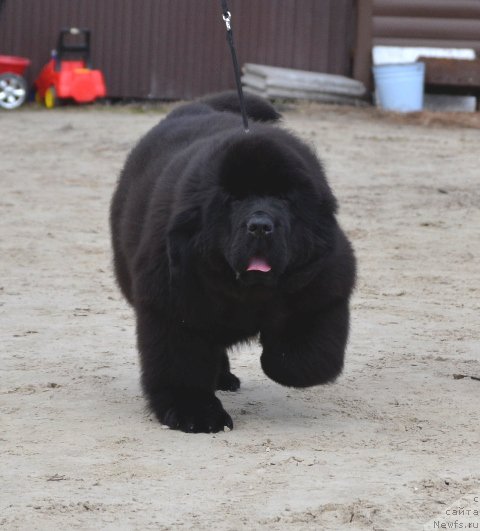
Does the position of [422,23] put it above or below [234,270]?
above

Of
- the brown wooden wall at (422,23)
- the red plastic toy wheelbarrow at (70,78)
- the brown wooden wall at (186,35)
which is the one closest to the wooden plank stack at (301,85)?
the brown wooden wall at (186,35)

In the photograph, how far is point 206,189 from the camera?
13.4 ft

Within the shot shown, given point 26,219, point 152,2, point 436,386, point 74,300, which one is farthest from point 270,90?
point 436,386

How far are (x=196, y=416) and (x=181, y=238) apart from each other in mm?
661

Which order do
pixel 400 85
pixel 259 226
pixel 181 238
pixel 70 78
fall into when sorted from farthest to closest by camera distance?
pixel 70 78
pixel 400 85
pixel 181 238
pixel 259 226

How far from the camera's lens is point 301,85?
1411cm

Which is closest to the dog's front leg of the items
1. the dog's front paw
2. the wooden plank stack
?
the dog's front paw

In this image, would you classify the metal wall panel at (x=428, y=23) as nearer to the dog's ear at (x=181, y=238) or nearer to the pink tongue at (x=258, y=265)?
the dog's ear at (x=181, y=238)

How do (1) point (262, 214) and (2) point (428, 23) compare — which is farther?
(2) point (428, 23)

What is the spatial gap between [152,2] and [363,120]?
3.27 m

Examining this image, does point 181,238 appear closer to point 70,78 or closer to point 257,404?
point 257,404

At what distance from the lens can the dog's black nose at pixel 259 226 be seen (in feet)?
12.7

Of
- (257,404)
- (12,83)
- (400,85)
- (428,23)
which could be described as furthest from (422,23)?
(257,404)

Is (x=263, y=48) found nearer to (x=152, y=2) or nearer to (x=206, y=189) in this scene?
(x=152, y=2)
